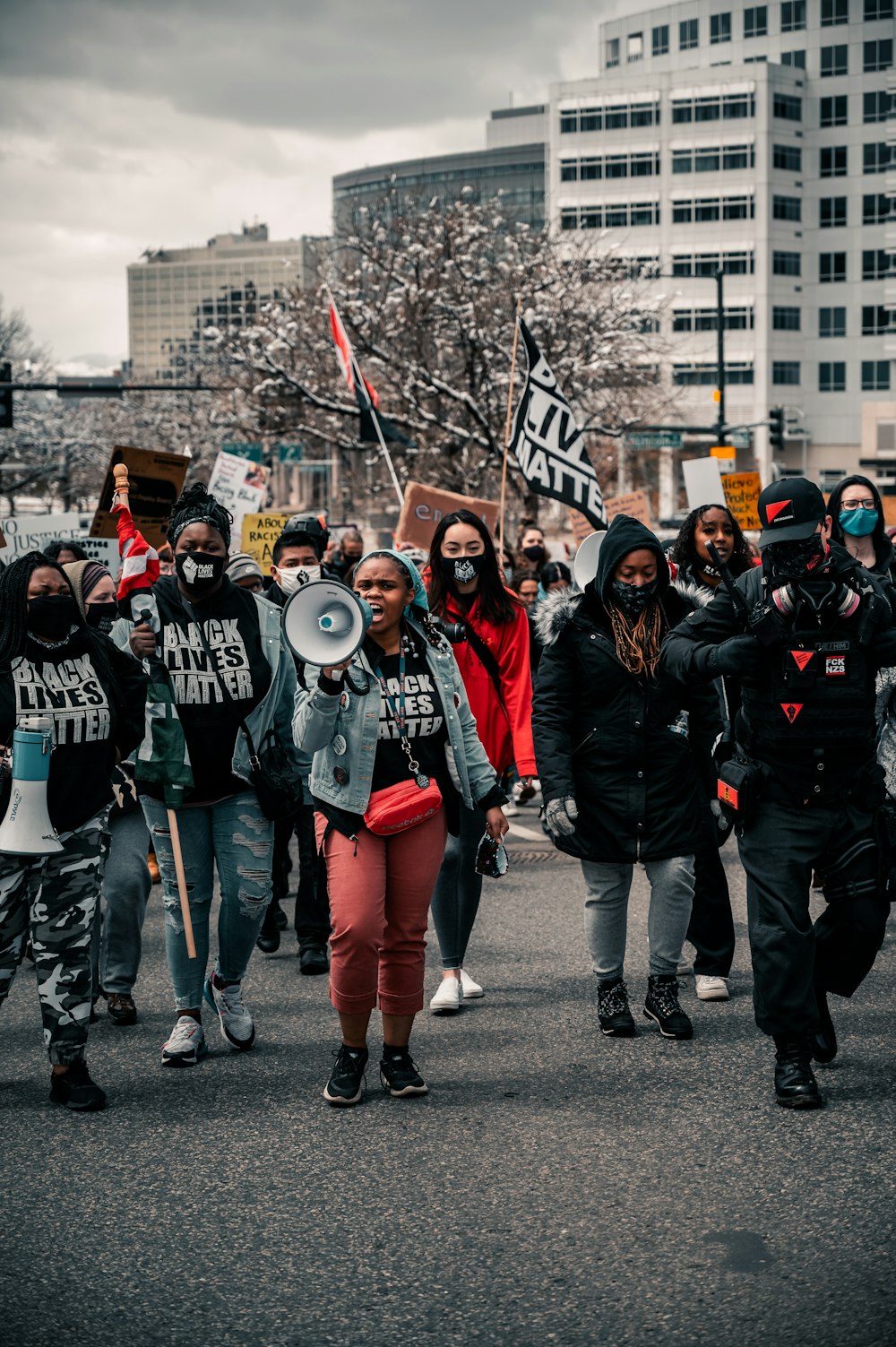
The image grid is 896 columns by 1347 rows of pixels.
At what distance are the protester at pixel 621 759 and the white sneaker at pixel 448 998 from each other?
660 mm

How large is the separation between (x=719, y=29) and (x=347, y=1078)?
92288 mm

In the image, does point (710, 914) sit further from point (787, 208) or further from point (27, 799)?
point (787, 208)

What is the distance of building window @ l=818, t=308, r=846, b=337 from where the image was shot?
8031cm

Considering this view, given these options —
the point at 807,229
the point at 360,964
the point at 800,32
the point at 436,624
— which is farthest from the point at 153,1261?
the point at 800,32

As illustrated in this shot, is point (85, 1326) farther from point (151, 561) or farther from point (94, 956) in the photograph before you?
point (151, 561)

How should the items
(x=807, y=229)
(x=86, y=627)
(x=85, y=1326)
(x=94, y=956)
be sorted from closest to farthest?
(x=85, y=1326), (x=86, y=627), (x=94, y=956), (x=807, y=229)

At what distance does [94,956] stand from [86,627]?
1.26m

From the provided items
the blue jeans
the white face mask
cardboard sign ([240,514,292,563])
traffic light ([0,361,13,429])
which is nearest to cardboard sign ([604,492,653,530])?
cardboard sign ([240,514,292,563])

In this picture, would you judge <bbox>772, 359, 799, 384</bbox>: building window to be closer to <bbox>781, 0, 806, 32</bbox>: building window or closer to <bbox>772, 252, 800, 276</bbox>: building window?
<bbox>772, 252, 800, 276</bbox>: building window

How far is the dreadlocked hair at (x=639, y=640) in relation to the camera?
231 inches

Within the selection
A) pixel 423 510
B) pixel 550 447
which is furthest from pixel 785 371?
pixel 423 510

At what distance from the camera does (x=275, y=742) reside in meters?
5.66

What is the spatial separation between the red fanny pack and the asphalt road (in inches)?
36.5

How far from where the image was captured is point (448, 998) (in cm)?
630
